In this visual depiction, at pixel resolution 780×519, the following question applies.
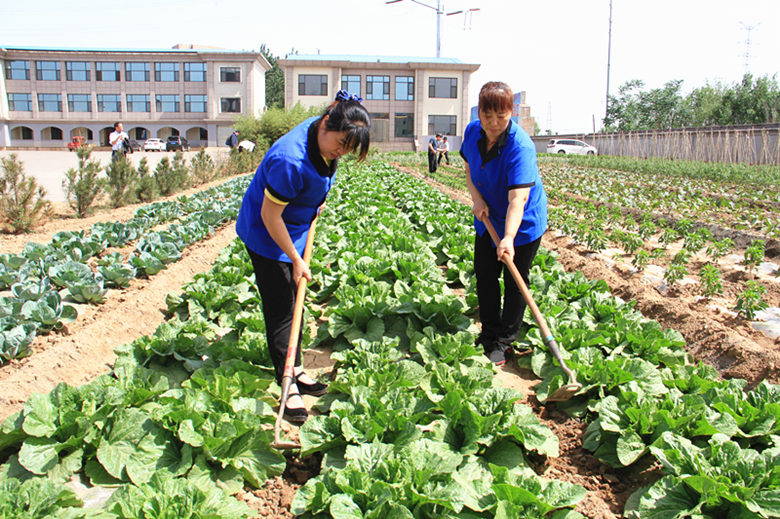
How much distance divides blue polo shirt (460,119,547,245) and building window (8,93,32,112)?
61185mm

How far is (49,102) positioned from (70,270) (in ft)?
188

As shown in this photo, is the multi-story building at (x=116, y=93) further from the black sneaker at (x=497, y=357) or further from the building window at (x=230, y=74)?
the black sneaker at (x=497, y=357)

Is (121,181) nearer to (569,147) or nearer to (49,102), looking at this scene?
(569,147)

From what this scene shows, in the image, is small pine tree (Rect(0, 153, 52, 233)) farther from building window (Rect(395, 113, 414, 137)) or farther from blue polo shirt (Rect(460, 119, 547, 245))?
building window (Rect(395, 113, 414, 137))

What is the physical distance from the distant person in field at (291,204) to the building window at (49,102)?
2355 inches

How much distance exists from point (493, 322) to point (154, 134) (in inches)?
2194

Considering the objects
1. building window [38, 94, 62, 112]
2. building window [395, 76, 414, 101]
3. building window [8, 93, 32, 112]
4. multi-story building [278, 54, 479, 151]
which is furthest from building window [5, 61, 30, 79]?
building window [395, 76, 414, 101]

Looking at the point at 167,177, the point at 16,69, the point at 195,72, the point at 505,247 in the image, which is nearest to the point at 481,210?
the point at 505,247

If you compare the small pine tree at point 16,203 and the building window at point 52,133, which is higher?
the building window at point 52,133

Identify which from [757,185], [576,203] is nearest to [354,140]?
[576,203]

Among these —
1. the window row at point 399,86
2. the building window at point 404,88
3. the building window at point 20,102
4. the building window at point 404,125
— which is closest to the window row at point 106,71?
the building window at point 20,102

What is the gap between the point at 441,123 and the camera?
46.9 metres

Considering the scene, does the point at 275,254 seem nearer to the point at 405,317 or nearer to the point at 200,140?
the point at 405,317

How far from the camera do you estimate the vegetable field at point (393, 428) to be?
87.5 inches
